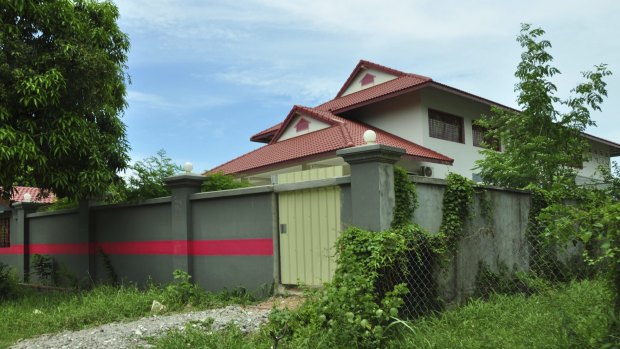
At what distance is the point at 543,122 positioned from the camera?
12.3 metres

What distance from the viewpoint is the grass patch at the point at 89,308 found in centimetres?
656

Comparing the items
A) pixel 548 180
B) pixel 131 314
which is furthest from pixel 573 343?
pixel 548 180

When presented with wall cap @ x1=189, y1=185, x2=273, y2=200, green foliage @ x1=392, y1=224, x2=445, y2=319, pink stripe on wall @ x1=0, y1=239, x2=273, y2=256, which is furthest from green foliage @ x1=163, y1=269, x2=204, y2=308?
green foliage @ x1=392, y1=224, x2=445, y2=319

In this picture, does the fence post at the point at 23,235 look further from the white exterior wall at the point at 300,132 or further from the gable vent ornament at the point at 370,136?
the gable vent ornament at the point at 370,136

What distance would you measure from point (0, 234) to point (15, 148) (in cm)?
822

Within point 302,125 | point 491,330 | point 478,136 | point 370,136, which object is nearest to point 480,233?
point 370,136

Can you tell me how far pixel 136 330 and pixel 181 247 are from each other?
2771mm

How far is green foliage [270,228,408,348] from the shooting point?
466 centimetres

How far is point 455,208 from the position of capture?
6777 millimetres

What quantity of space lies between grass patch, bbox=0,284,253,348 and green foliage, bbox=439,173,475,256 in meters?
2.70

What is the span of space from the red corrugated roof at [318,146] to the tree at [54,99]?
5.89 meters

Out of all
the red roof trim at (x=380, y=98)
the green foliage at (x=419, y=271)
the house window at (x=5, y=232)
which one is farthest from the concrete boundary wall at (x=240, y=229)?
the red roof trim at (x=380, y=98)

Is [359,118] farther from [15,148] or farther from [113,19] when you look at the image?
[15,148]

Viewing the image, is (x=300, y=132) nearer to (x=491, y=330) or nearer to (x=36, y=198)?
(x=36, y=198)
